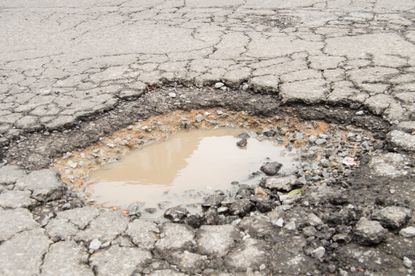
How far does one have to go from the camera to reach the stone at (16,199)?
8.34ft

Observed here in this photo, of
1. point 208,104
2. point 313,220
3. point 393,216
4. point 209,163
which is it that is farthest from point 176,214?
point 208,104

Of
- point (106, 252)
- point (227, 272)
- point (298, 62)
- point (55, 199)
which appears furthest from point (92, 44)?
point (227, 272)

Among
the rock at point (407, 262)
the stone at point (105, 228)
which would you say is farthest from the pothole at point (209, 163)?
the rock at point (407, 262)

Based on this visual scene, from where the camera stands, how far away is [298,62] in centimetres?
402

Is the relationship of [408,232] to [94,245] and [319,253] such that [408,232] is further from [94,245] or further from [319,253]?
[94,245]

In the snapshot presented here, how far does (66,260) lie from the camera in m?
2.09

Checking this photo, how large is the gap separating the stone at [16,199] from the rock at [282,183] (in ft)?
4.32

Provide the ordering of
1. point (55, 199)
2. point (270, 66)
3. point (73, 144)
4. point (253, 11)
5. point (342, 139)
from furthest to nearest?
point (253, 11)
point (270, 66)
point (73, 144)
point (342, 139)
point (55, 199)

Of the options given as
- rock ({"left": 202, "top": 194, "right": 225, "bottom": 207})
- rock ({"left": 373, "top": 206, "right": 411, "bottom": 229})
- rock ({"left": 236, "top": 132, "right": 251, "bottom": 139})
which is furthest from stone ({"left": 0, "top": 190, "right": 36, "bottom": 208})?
rock ({"left": 373, "top": 206, "right": 411, "bottom": 229})

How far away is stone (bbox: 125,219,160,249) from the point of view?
2.17 metres

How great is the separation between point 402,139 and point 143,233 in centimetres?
163

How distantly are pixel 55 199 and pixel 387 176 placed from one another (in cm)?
184

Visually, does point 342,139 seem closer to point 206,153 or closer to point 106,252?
point 206,153

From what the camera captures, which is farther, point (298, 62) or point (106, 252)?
point (298, 62)
